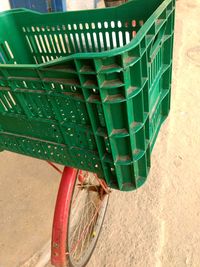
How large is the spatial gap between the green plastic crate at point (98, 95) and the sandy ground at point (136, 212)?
78 centimetres

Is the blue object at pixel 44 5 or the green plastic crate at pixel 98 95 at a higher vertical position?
the green plastic crate at pixel 98 95

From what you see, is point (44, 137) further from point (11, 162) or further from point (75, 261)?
point (11, 162)

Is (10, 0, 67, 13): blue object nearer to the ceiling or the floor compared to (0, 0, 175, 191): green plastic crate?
nearer to the floor

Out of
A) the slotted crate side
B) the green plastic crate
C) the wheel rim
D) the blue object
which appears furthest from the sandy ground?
the blue object

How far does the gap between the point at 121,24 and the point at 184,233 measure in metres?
1.27

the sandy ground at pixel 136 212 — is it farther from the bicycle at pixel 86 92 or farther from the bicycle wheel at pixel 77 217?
the bicycle at pixel 86 92

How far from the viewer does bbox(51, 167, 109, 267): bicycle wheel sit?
1.16 m

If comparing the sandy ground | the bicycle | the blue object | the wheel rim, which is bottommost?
the sandy ground

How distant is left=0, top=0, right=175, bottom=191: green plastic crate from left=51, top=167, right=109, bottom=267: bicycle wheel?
0.73 feet

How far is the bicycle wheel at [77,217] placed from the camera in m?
1.16

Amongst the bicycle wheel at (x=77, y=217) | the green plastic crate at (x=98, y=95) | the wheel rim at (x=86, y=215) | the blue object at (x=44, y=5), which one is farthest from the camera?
the blue object at (x=44, y=5)

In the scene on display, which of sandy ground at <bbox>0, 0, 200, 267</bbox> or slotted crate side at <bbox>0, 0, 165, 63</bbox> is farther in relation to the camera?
sandy ground at <bbox>0, 0, 200, 267</bbox>

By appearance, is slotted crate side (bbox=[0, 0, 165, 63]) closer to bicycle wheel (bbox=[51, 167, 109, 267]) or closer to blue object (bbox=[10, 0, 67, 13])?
bicycle wheel (bbox=[51, 167, 109, 267])

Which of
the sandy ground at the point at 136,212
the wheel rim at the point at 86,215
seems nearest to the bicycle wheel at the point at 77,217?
the wheel rim at the point at 86,215
